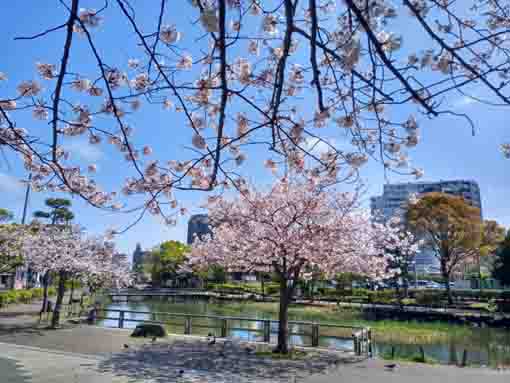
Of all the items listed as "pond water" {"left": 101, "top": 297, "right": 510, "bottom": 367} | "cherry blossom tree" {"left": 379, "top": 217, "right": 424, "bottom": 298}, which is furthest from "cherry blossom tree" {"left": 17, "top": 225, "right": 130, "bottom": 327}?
"cherry blossom tree" {"left": 379, "top": 217, "right": 424, "bottom": 298}

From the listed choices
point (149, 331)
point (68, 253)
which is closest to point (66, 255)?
point (68, 253)

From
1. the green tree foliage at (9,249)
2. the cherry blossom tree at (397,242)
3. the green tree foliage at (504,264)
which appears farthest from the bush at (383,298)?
the green tree foliage at (9,249)

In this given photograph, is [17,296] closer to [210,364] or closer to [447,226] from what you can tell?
[210,364]

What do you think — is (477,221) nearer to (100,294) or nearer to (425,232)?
(425,232)

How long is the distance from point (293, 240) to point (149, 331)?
520 cm

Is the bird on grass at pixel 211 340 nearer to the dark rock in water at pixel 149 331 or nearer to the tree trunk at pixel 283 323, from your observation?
the dark rock in water at pixel 149 331

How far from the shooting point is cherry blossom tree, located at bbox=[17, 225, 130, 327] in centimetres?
1337

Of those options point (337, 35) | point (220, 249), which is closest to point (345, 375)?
point (220, 249)

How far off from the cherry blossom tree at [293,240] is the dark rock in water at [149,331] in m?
2.49

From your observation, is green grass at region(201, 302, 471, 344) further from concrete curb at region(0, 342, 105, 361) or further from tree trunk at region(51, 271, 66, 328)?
tree trunk at region(51, 271, 66, 328)

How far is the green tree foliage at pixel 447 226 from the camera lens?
26.5m

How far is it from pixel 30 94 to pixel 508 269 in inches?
1284

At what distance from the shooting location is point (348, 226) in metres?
9.81

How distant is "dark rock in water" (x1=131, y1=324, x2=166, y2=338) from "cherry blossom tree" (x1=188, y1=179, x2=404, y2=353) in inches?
98.2
